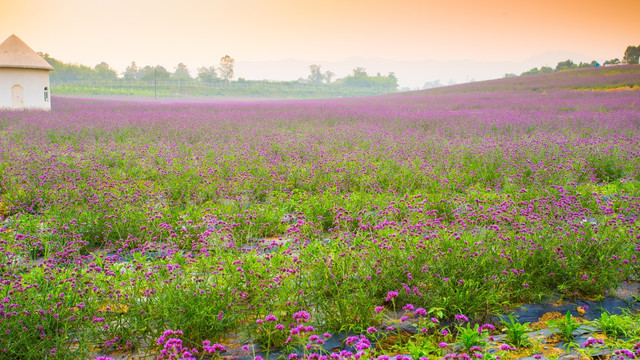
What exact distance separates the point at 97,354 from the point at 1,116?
17.8 m

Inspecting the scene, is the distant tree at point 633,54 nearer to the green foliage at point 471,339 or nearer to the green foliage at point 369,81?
the green foliage at point 369,81

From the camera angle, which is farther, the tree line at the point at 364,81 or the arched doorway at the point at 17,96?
the tree line at the point at 364,81

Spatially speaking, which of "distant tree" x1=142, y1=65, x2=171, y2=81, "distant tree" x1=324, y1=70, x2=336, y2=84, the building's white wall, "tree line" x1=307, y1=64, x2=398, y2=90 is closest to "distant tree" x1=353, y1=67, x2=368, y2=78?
"tree line" x1=307, y1=64, x2=398, y2=90

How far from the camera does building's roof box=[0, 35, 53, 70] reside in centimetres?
2138

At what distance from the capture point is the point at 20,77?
22.0 metres

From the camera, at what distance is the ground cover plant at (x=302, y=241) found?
2.95m

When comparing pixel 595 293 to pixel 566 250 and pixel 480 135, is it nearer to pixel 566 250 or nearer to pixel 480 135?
pixel 566 250

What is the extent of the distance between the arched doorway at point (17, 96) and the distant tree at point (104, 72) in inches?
3907

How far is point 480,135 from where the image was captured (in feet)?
39.9

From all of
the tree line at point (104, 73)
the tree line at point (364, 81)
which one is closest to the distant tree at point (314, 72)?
the tree line at point (364, 81)

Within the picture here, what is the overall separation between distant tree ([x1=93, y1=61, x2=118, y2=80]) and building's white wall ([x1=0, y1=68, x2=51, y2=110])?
9896 centimetres

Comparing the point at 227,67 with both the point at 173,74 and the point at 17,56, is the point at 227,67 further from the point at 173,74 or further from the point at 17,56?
the point at 17,56

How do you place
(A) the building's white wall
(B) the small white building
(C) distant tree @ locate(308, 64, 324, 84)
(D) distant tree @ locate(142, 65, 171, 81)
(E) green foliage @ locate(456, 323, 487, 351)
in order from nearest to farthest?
1. (E) green foliage @ locate(456, 323, 487, 351)
2. (B) the small white building
3. (A) the building's white wall
4. (D) distant tree @ locate(142, 65, 171, 81)
5. (C) distant tree @ locate(308, 64, 324, 84)

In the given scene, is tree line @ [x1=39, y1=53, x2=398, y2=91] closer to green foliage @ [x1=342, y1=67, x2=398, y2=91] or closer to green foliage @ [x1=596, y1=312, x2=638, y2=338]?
green foliage @ [x1=342, y1=67, x2=398, y2=91]
